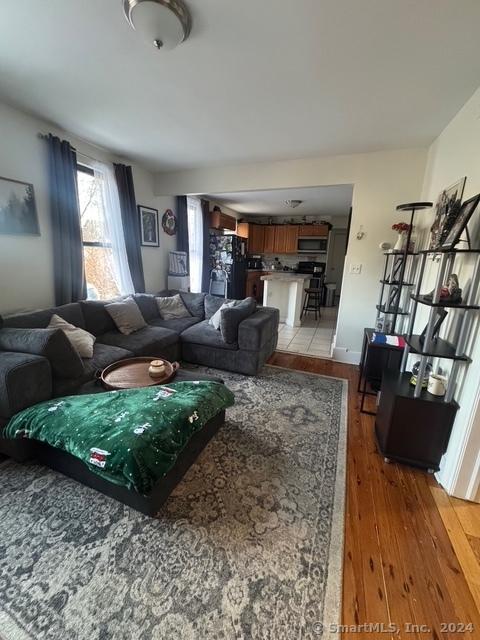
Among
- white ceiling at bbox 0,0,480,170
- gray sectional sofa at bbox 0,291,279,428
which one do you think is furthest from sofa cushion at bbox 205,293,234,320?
white ceiling at bbox 0,0,480,170

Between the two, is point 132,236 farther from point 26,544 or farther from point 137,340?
point 26,544

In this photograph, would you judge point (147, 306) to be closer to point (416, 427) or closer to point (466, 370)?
point (416, 427)

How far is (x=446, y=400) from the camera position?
1675 millimetres

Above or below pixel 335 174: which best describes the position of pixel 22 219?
below

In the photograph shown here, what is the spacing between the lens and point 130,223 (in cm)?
363

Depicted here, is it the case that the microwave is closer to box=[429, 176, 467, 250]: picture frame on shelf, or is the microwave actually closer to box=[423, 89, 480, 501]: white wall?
box=[423, 89, 480, 501]: white wall

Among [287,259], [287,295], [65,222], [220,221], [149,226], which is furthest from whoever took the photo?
[287,259]

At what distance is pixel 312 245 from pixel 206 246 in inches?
126

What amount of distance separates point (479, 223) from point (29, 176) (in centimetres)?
370

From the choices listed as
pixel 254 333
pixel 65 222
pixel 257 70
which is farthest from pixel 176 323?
pixel 257 70

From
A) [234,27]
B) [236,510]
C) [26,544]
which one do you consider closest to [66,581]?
[26,544]

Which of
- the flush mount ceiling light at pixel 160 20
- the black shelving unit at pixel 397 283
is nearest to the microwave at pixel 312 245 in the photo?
the black shelving unit at pixel 397 283

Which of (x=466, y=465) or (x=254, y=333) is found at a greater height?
(x=254, y=333)

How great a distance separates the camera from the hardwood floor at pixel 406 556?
1029mm
